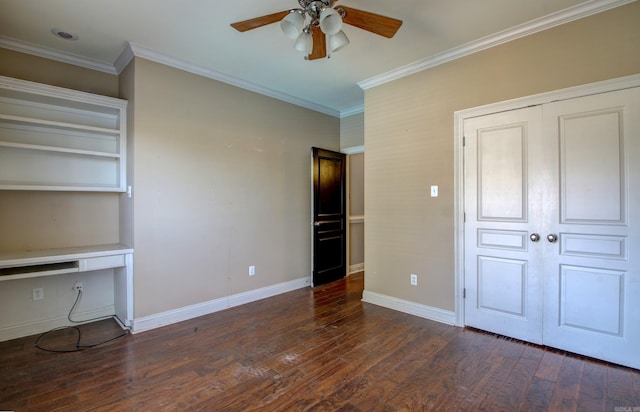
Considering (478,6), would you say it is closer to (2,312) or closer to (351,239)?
(351,239)

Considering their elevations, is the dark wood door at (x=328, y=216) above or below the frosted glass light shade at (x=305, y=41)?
below

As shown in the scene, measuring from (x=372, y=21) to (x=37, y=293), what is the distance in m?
3.86

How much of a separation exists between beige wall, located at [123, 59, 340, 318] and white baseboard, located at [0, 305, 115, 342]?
0.66 m

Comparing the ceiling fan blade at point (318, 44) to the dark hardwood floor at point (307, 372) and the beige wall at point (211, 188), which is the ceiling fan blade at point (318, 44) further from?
the dark hardwood floor at point (307, 372)

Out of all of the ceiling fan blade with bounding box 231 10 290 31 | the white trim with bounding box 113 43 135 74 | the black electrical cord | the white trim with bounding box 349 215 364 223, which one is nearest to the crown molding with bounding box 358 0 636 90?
the ceiling fan blade with bounding box 231 10 290 31

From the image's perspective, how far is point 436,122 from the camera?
3.20 metres

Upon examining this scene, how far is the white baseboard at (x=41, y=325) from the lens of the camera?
9.12ft

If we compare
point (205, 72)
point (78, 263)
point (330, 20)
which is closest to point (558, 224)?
point (330, 20)

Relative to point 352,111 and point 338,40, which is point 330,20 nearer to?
point 338,40

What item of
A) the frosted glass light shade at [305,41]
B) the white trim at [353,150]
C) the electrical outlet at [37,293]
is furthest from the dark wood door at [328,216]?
the electrical outlet at [37,293]

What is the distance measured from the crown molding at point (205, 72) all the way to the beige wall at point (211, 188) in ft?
0.20

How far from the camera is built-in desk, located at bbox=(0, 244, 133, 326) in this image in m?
2.49

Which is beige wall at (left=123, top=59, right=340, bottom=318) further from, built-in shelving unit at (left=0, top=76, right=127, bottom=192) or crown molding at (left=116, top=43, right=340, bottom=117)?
built-in shelving unit at (left=0, top=76, right=127, bottom=192)

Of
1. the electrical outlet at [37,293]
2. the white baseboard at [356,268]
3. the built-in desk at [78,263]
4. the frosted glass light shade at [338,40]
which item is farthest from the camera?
the white baseboard at [356,268]
